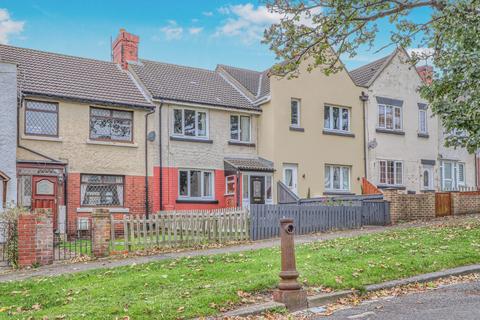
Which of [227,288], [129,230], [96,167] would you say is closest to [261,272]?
[227,288]

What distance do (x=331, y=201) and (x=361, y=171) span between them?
714 centimetres

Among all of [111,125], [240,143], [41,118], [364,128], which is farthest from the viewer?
[364,128]

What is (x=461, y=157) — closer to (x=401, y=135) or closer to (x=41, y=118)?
(x=401, y=135)

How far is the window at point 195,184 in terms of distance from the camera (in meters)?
24.3

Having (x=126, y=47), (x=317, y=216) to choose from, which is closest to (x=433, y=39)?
(x=317, y=216)

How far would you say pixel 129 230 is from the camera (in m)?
14.8

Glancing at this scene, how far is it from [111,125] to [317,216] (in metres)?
9.50

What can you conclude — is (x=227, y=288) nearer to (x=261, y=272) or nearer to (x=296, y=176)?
(x=261, y=272)

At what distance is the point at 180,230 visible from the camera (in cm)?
1575

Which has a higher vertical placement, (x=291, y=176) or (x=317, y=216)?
(x=291, y=176)

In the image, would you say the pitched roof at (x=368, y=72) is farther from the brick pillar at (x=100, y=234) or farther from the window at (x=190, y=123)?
the brick pillar at (x=100, y=234)

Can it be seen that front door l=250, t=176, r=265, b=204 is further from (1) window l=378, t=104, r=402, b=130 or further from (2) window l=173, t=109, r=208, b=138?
(1) window l=378, t=104, r=402, b=130

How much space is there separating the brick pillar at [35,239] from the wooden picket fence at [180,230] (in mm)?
1687

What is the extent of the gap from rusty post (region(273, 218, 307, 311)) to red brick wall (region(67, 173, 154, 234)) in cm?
1483
